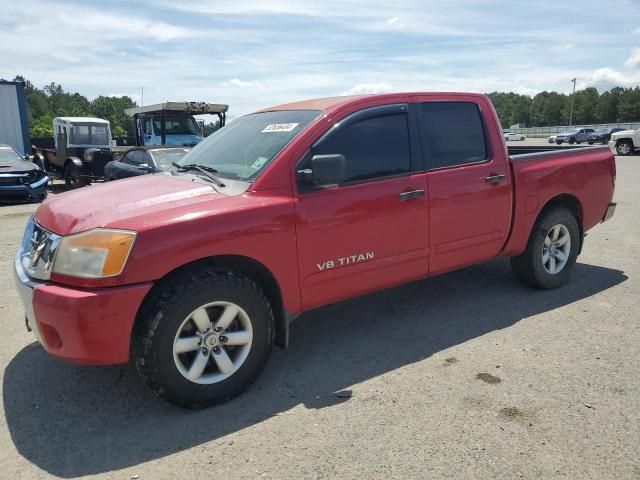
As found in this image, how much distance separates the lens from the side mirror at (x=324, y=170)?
3215mm

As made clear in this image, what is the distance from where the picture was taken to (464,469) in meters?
2.46

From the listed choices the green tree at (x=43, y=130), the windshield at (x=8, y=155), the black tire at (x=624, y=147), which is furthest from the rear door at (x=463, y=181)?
the green tree at (x=43, y=130)

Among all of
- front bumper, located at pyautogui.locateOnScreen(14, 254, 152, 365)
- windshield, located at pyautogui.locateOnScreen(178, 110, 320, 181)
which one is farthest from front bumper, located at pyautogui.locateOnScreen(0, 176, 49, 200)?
front bumper, located at pyautogui.locateOnScreen(14, 254, 152, 365)

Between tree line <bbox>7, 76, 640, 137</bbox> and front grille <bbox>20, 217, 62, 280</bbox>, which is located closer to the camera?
front grille <bbox>20, 217, 62, 280</bbox>

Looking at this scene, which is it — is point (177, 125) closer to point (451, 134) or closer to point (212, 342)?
point (451, 134)

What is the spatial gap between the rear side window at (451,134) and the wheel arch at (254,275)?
157 cm

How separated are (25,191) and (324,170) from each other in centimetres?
1169

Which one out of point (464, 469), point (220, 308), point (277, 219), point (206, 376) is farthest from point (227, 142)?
point (464, 469)

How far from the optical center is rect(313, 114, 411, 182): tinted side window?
141 inches

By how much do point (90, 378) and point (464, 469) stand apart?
244 cm

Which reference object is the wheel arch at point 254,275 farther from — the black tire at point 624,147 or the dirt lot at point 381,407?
the black tire at point 624,147

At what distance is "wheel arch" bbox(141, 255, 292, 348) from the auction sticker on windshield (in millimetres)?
1028

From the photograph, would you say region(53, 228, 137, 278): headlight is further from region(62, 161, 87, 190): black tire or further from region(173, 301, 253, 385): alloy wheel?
region(62, 161, 87, 190): black tire

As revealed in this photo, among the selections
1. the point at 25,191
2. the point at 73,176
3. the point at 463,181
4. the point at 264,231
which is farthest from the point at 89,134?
the point at 264,231
